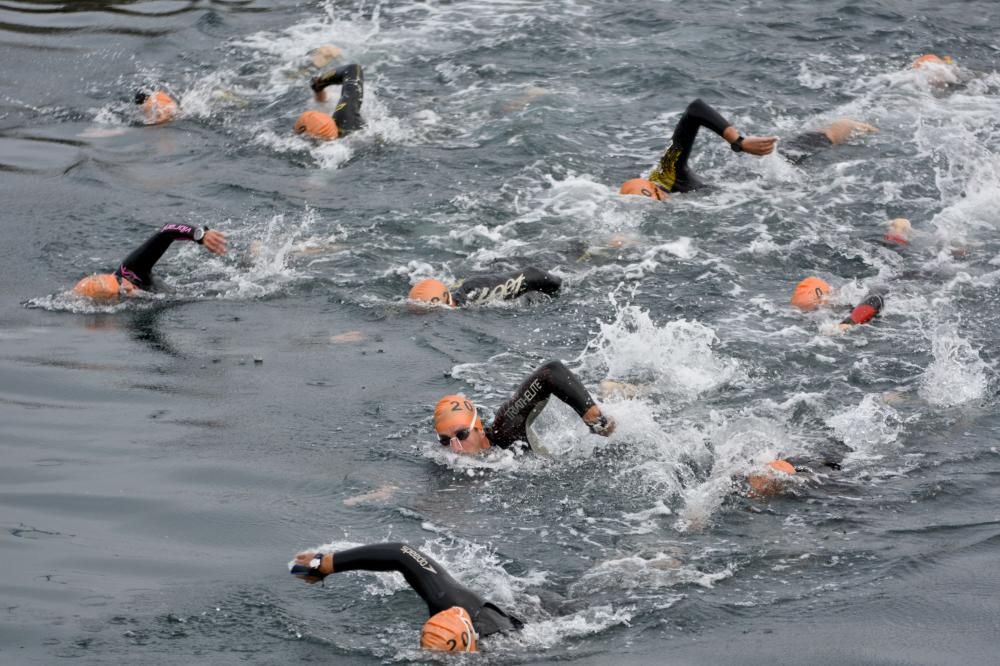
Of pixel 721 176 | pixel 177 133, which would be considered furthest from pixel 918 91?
pixel 177 133

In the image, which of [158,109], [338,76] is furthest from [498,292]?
[158,109]

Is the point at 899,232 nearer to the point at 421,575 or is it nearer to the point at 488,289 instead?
A: the point at 488,289

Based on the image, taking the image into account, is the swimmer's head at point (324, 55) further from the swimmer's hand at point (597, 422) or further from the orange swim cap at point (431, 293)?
the swimmer's hand at point (597, 422)

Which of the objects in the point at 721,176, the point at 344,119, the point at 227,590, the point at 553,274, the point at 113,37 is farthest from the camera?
the point at 113,37

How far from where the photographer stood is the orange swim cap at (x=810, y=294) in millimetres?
13242

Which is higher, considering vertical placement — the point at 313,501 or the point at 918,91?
the point at 918,91

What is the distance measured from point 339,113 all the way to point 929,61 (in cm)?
894

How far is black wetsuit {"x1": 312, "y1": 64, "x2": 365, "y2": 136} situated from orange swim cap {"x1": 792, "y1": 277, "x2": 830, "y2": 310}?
7286mm

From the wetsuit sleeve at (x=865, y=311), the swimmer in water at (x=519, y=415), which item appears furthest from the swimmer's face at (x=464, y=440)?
the wetsuit sleeve at (x=865, y=311)

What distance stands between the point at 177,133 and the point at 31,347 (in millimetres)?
6768

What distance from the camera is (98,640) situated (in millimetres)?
8430

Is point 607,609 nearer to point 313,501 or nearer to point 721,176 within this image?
point 313,501

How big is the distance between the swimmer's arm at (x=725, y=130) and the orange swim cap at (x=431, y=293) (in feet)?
12.6

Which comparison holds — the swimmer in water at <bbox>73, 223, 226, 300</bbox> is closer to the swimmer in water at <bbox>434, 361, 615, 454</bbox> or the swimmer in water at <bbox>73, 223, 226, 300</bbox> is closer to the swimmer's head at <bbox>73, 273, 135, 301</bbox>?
the swimmer's head at <bbox>73, 273, 135, 301</bbox>
